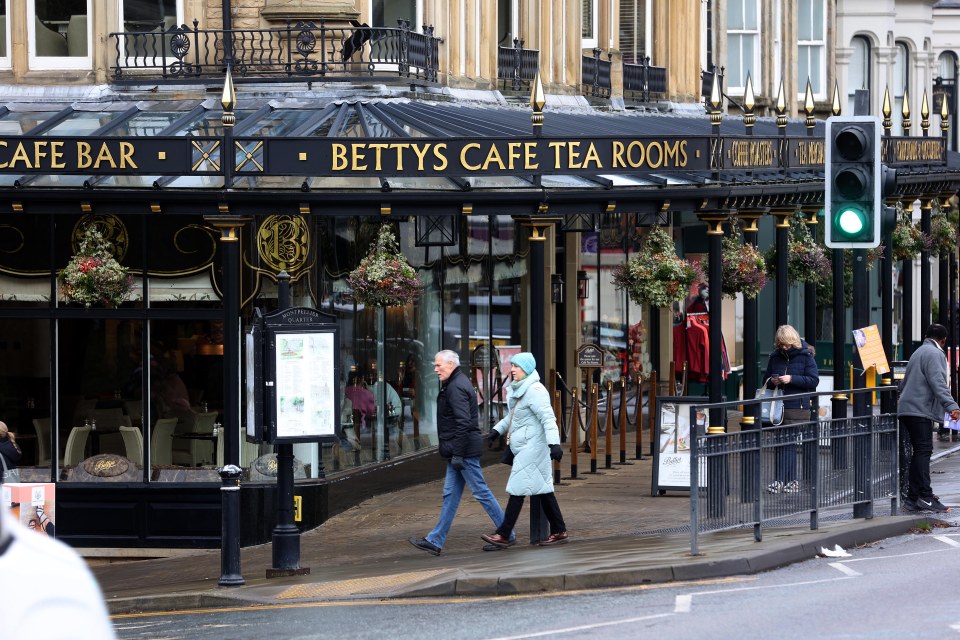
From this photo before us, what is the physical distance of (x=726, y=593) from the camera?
11547 mm

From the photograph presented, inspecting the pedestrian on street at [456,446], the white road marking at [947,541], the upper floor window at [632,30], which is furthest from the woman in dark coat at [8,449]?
the upper floor window at [632,30]

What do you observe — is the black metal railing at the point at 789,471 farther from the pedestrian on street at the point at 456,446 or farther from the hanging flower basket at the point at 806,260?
the hanging flower basket at the point at 806,260

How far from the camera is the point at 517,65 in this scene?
865 inches

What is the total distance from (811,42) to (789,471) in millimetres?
23176

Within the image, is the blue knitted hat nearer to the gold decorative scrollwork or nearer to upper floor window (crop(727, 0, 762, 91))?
the gold decorative scrollwork

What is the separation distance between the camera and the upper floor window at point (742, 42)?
1264 inches

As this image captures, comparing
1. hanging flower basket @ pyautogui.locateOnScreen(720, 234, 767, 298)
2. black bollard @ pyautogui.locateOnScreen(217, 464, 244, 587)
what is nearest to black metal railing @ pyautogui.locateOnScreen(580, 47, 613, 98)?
hanging flower basket @ pyautogui.locateOnScreen(720, 234, 767, 298)

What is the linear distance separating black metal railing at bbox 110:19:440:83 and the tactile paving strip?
21.7 feet

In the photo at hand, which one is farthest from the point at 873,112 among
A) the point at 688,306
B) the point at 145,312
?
the point at 145,312

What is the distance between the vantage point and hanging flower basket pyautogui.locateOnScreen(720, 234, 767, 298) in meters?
18.9

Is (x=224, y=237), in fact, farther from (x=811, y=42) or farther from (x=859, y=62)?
(x=859, y=62)

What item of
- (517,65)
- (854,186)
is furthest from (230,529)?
(517,65)

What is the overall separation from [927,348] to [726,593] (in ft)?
17.0

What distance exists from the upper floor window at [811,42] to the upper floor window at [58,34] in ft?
66.6
